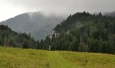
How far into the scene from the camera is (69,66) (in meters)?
42.8

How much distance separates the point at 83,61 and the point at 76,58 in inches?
99.4

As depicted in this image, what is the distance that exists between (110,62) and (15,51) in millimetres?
25073

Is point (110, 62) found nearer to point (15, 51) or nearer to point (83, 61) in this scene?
point (83, 61)

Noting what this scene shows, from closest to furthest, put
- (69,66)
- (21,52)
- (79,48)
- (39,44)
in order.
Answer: (69,66)
(21,52)
(79,48)
(39,44)

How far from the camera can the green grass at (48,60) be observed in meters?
40.6

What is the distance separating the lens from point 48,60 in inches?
1778

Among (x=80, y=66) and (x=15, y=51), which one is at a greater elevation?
(x=15, y=51)

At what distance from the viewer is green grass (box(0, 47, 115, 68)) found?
40.6 metres

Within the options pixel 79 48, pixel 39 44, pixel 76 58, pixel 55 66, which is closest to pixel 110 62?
pixel 76 58

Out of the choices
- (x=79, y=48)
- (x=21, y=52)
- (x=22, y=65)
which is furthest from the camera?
(x=79, y=48)

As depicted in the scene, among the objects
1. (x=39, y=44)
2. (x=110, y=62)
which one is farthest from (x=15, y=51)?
(x=39, y=44)

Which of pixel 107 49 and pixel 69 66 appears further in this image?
pixel 107 49

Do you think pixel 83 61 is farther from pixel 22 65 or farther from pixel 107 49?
pixel 107 49

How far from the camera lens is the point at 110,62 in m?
52.9
